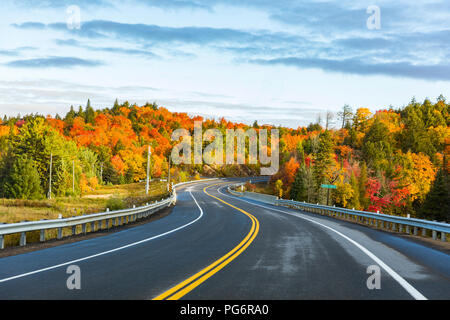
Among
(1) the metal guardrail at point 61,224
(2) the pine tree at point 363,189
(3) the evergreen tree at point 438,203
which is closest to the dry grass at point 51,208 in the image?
(1) the metal guardrail at point 61,224

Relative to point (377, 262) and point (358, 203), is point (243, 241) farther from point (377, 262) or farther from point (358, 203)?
point (358, 203)

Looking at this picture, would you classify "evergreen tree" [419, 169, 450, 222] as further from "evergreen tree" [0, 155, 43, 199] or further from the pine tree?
"evergreen tree" [0, 155, 43, 199]

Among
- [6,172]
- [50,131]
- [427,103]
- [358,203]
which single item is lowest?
[358,203]

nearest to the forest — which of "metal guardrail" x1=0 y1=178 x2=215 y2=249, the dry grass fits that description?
the dry grass

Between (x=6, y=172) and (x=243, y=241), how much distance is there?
75.2m

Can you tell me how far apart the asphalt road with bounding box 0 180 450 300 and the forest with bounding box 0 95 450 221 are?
5132 cm

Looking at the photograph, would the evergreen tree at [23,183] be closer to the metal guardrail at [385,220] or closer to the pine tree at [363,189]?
the metal guardrail at [385,220]

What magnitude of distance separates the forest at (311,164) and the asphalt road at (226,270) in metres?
51.3

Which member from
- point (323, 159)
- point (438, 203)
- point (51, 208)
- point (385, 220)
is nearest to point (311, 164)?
point (323, 159)

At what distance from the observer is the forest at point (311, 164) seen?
7742cm

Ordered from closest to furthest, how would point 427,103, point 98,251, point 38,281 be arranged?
1. point 38,281
2. point 98,251
3. point 427,103
